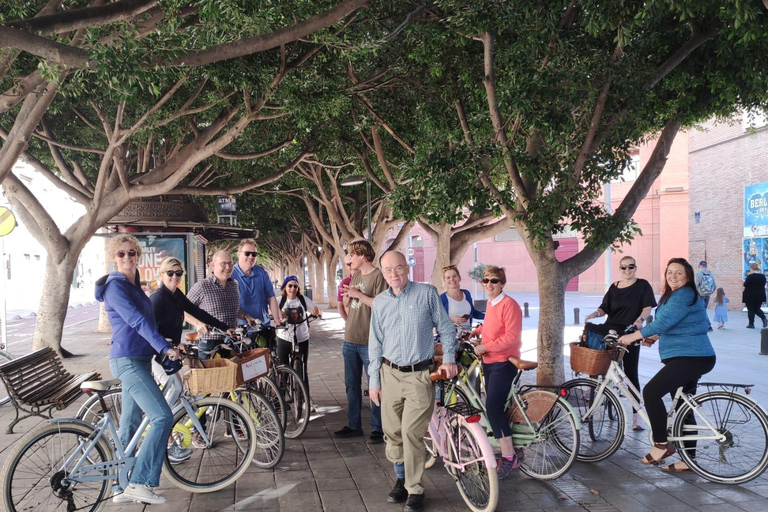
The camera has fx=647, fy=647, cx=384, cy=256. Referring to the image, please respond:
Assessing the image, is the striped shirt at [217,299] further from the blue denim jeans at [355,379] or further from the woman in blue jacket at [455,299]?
the woman in blue jacket at [455,299]

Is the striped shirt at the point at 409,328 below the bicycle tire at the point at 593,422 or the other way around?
the other way around

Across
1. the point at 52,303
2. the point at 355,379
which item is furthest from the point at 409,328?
the point at 52,303

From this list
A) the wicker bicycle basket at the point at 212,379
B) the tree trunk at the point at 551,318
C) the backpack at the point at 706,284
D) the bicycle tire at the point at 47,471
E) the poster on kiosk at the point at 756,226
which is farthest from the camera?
the poster on kiosk at the point at 756,226

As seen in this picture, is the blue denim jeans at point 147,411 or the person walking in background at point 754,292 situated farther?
the person walking in background at point 754,292

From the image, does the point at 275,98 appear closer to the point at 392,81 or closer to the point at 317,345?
the point at 392,81

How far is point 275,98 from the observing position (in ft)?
37.9

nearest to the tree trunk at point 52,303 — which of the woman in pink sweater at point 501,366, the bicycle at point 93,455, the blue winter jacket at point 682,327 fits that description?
the bicycle at point 93,455

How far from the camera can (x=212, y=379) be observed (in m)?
4.85

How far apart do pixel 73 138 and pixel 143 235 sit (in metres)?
2.76

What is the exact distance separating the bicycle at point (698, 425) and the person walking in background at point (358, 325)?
194cm

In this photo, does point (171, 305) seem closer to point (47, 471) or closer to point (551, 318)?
point (47, 471)

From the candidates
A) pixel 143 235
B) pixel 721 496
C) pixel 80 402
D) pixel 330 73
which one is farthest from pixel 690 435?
pixel 143 235

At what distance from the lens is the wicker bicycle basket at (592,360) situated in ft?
18.2

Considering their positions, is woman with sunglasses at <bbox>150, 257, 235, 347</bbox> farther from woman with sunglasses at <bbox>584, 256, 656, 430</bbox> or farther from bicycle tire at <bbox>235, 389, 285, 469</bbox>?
woman with sunglasses at <bbox>584, 256, 656, 430</bbox>
